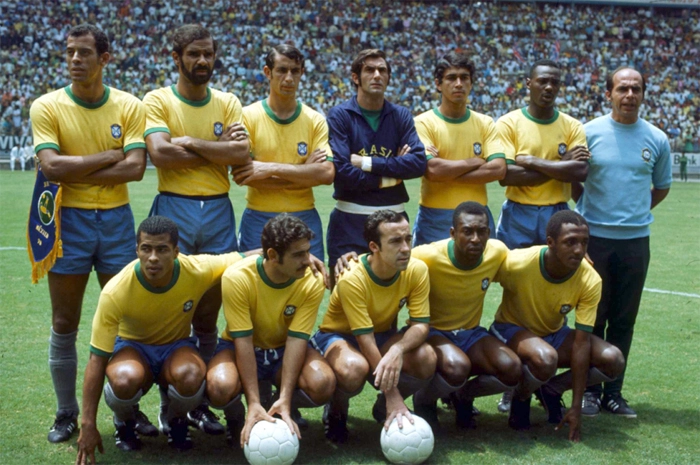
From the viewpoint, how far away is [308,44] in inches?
1468

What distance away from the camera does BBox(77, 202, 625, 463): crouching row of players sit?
15.5ft

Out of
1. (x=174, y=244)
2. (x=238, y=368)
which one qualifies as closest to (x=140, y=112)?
(x=174, y=244)

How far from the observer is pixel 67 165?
5.03 metres

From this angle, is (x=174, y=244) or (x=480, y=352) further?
(x=480, y=352)

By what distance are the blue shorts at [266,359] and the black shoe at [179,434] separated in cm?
46

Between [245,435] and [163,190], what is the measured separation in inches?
72.4

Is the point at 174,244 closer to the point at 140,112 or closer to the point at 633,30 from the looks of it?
the point at 140,112

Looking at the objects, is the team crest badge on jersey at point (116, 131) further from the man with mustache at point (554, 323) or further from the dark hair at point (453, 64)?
the man with mustache at point (554, 323)

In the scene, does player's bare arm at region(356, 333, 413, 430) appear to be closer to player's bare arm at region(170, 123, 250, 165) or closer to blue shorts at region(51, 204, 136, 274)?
player's bare arm at region(170, 123, 250, 165)

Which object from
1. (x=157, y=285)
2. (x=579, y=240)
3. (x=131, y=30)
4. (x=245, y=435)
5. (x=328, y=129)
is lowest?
(x=245, y=435)

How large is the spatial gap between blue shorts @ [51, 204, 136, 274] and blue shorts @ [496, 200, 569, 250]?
8.93ft

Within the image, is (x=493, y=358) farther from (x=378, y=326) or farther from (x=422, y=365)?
(x=378, y=326)

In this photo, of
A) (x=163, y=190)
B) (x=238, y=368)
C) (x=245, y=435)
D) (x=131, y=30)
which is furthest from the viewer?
(x=131, y=30)

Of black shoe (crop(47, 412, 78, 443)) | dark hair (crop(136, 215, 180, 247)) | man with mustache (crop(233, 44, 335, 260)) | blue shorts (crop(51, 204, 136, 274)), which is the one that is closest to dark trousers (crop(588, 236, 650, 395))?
man with mustache (crop(233, 44, 335, 260))
